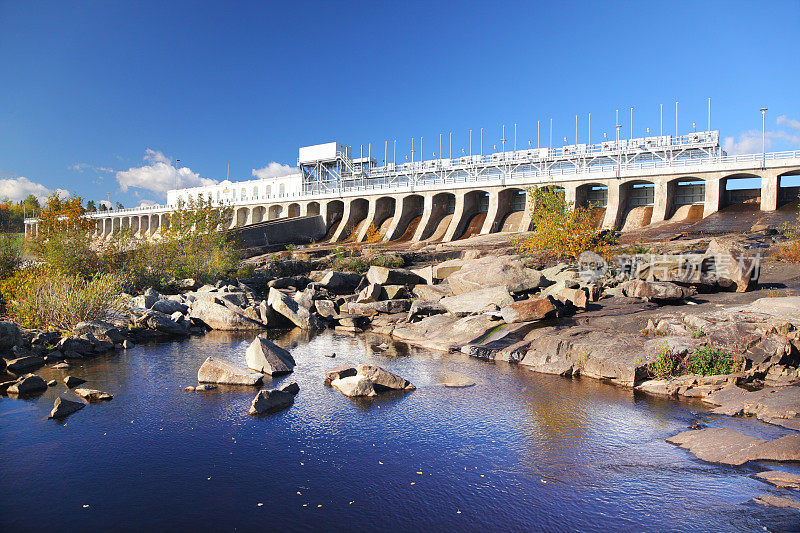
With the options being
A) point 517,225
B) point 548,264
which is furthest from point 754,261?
point 517,225

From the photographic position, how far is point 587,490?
5902 millimetres

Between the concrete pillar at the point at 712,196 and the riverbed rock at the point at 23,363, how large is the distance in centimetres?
4436

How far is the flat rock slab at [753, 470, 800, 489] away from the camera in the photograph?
5809 mm

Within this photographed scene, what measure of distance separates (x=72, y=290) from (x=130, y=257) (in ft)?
24.8

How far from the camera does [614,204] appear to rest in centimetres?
4478

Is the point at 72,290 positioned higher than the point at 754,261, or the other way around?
the point at 754,261

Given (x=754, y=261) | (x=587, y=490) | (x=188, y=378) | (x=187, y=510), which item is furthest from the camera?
(x=754, y=261)

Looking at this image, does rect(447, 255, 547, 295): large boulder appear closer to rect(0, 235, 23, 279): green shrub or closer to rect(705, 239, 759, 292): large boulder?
rect(705, 239, 759, 292): large boulder

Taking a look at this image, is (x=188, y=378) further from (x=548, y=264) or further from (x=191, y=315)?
(x=548, y=264)

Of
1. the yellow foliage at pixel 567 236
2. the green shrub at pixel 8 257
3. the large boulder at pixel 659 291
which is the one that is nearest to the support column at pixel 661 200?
the yellow foliage at pixel 567 236

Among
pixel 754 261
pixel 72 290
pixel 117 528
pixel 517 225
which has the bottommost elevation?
pixel 117 528

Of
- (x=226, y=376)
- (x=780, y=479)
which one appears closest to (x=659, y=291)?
(x=780, y=479)

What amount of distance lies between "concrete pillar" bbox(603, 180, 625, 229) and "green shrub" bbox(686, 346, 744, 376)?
120 feet

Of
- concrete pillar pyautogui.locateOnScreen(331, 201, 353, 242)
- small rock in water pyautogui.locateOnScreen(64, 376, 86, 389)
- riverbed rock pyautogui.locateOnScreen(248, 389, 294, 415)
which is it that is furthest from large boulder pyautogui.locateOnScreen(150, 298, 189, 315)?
concrete pillar pyautogui.locateOnScreen(331, 201, 353, 242)
